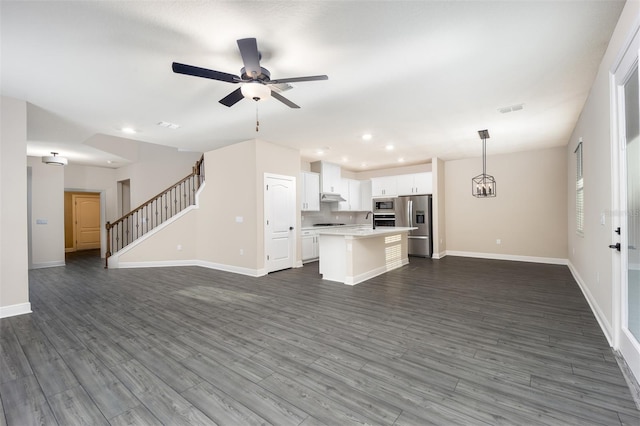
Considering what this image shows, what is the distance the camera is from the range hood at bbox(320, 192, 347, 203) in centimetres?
765

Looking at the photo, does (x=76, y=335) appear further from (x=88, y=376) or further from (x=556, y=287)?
(x=556, y=287)

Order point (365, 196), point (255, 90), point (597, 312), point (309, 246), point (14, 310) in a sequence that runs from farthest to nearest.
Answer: point (365, 196) → point (309, 246) → point (14, 310) → point (597, 312) → point (255, 90)

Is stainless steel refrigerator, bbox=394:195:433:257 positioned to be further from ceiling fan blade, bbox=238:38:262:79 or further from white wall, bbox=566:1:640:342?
ceiling fan blade, bbox=238:38:262:79

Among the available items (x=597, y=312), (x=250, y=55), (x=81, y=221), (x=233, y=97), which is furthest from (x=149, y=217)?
(x=597, y=312)

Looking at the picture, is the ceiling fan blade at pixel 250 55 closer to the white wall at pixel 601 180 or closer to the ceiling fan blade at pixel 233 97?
the ceiling fan blade at pixel 233 97

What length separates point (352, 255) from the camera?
4.79 m

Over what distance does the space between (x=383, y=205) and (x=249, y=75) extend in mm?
6517

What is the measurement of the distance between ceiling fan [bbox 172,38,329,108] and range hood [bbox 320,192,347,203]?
4.84 metres

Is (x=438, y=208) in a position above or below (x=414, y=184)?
below

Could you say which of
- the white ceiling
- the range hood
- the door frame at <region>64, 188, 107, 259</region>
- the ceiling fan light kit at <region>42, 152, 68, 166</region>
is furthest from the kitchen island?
the door frame at <region>64, 188, 107, 259</region>

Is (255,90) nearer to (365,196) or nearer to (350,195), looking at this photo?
(350,195)

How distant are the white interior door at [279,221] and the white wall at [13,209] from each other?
3.42m

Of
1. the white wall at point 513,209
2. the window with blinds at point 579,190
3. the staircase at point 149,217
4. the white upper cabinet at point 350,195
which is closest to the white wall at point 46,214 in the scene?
the staircase at point 149,217

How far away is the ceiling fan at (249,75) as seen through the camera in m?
2.21
